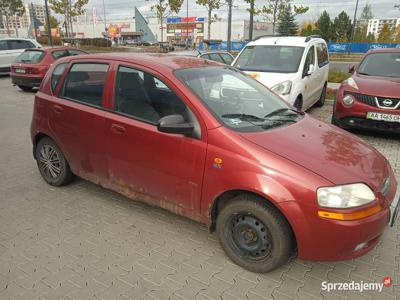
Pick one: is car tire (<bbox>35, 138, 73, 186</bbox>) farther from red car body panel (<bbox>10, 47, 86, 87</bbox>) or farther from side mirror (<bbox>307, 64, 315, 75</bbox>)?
red car body panel (<bbox>10, 47, 86, 87</bbox>)

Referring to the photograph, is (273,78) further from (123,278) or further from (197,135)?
(123,278)

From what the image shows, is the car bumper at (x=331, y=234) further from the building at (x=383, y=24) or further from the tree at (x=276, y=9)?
the building at (x=383, y=24)

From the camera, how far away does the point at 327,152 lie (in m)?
2.79

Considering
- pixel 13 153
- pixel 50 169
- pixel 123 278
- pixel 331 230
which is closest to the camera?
pixel 331 230

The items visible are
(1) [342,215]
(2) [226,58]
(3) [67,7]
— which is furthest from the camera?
(3) [67,7]

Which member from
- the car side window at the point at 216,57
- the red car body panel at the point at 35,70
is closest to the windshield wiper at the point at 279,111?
the car side window at the point at 216,57

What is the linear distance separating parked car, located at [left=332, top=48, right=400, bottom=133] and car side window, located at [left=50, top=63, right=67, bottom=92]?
16.1ft

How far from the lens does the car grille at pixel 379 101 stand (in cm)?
589

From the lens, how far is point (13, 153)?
577 cm

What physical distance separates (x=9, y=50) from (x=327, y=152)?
1719 centimetres

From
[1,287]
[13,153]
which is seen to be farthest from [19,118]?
[1,287]

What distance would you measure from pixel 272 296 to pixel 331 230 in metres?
0.68

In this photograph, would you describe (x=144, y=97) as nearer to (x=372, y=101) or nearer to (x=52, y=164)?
(x=52, y=164)

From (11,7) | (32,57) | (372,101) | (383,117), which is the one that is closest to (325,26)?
(11,7)
